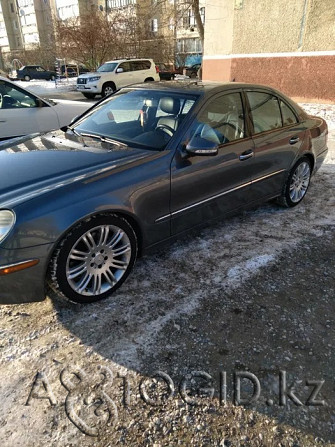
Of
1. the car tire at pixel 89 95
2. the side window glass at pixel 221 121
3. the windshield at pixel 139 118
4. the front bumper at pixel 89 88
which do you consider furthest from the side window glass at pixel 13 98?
the car tire at pixel 89 95

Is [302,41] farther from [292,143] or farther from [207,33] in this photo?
[292,143]

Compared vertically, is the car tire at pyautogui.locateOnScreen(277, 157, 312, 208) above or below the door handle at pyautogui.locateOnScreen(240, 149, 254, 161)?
below

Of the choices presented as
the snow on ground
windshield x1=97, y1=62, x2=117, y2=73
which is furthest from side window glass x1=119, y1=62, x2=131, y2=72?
the snow on ground

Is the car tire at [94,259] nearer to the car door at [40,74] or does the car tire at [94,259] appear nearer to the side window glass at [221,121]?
the side window glass at [221,121]

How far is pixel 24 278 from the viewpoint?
2.23 metres

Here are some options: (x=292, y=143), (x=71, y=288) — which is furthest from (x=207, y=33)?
(x=71, y=288)

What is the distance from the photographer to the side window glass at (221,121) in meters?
3.10

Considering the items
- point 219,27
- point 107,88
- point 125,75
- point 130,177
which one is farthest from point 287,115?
point 125,75

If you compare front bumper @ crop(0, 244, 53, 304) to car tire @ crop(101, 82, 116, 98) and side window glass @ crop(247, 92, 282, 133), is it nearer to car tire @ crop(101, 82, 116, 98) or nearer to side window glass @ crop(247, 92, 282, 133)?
side window glass @ crop(247, 92, 282, 133)

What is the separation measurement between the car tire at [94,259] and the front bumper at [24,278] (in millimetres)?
86

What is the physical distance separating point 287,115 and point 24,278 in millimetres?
3407

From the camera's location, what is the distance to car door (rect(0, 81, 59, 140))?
18.0ft

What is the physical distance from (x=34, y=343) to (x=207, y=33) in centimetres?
1700

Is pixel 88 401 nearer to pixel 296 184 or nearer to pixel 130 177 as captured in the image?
pixel 130 177
